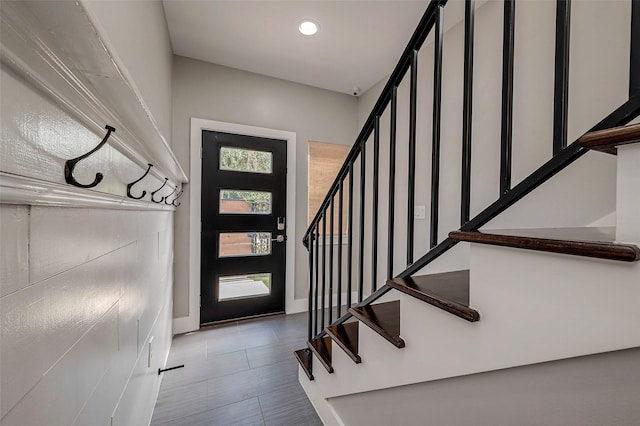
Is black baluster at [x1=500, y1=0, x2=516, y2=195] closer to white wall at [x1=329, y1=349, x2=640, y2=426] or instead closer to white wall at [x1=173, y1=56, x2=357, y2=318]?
white wall at [x1=329, y1=349, x2=640, y2=426]

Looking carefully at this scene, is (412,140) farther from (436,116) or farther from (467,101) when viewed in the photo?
(467,101)

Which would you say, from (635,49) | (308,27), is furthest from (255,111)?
(635,49)

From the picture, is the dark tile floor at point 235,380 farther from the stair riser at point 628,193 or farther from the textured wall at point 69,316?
the stair riser at point 628,193

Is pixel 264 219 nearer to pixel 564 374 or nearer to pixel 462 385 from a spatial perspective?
pixel 462 385

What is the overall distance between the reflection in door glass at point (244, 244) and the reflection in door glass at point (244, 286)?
25 centimetres

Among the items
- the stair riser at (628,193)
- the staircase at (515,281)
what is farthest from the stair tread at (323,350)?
the stair riser at (628,193)

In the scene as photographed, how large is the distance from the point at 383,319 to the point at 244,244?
2114 mm

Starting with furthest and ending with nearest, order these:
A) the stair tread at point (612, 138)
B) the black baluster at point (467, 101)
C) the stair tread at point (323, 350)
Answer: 1. the stair tread at point (323, 350)
2. the black baluster at point (467, 101)
3. the stair tread at point (612, 138)

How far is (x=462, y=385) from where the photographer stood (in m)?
0.77

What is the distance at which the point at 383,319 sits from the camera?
3.47 feet

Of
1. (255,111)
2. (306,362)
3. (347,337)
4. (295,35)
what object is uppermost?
(295,35)

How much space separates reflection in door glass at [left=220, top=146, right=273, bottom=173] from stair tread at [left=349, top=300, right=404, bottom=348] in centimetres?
215

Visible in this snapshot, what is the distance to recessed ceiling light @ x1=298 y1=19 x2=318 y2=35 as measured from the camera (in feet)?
7.00

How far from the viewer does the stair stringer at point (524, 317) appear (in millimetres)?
401
